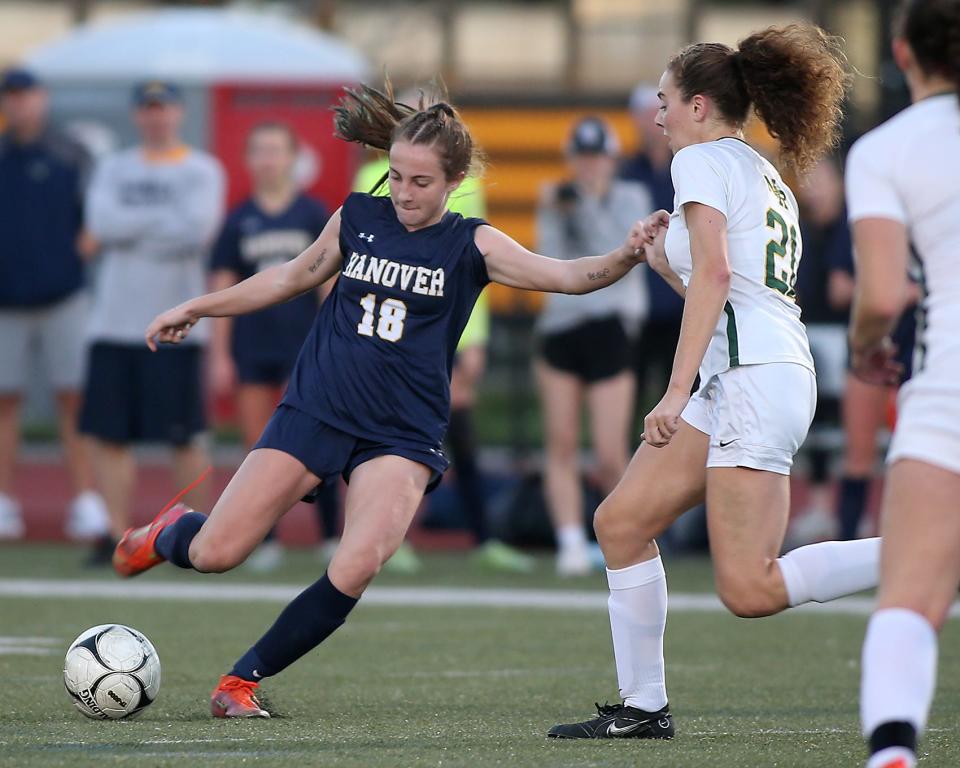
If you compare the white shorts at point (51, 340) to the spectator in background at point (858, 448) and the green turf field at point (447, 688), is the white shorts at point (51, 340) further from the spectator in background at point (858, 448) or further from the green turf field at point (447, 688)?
the spectator in background at point (858, 448)

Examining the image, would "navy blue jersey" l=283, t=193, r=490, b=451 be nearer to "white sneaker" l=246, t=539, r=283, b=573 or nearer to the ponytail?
the ponytail

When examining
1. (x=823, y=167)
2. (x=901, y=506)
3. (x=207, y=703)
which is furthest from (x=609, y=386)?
(x=901, y=506)

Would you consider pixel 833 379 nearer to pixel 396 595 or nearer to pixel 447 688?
pixel 396 595

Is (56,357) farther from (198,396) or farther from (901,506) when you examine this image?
(901,506)

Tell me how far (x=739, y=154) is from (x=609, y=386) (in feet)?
16.3

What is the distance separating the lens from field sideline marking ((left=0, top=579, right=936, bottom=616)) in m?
8.96

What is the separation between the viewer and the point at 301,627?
5.47 m

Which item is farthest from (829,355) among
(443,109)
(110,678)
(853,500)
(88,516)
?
(110,678)

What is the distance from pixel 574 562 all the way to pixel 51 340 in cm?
367

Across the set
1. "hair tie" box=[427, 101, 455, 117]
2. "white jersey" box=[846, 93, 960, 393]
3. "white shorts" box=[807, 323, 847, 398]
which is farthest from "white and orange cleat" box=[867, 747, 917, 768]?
"white shorts" box=[807, 323, 847, 398]

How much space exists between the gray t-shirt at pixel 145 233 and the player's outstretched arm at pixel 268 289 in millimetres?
4455

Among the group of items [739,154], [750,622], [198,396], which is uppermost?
[739,154]

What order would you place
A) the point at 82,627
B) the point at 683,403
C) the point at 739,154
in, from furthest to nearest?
the point at 82,627 < the point at 739,154 < the point at 683,403

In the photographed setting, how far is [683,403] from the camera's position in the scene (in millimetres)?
4770
